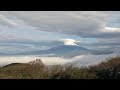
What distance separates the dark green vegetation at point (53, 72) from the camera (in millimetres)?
9844

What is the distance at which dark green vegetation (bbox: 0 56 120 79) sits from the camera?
32.3ft

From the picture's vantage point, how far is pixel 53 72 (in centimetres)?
993

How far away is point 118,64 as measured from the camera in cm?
1062
